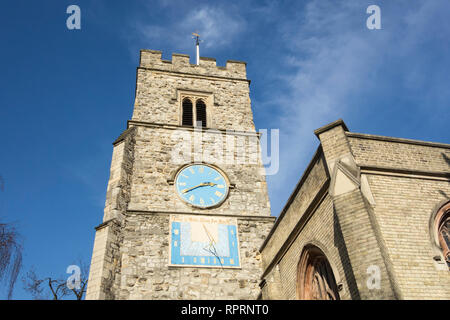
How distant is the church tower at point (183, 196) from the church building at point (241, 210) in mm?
44

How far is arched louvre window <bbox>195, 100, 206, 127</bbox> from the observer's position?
1942 cm

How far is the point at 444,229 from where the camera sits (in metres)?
8.22

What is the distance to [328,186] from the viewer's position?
8.77 m

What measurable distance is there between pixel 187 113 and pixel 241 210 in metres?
6.05

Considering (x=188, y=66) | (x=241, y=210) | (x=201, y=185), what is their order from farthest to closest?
(x=188, y=66) < (x=201, y=185) < (x=241, y=210)

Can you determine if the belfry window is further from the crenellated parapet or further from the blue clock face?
the blue clock face

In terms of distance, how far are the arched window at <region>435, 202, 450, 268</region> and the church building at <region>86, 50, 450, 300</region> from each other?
27mm

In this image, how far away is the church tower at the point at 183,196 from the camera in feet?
43.1

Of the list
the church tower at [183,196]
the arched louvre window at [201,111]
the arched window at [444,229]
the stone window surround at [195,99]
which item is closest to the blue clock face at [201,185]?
the church tower at [183,196]

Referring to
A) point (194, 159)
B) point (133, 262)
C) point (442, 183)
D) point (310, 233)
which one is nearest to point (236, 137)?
point (194, 159)

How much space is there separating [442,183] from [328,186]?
2479mm

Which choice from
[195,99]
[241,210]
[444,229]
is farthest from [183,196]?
[444,229]

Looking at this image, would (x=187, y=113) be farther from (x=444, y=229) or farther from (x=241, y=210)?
(x=444, y=229)
